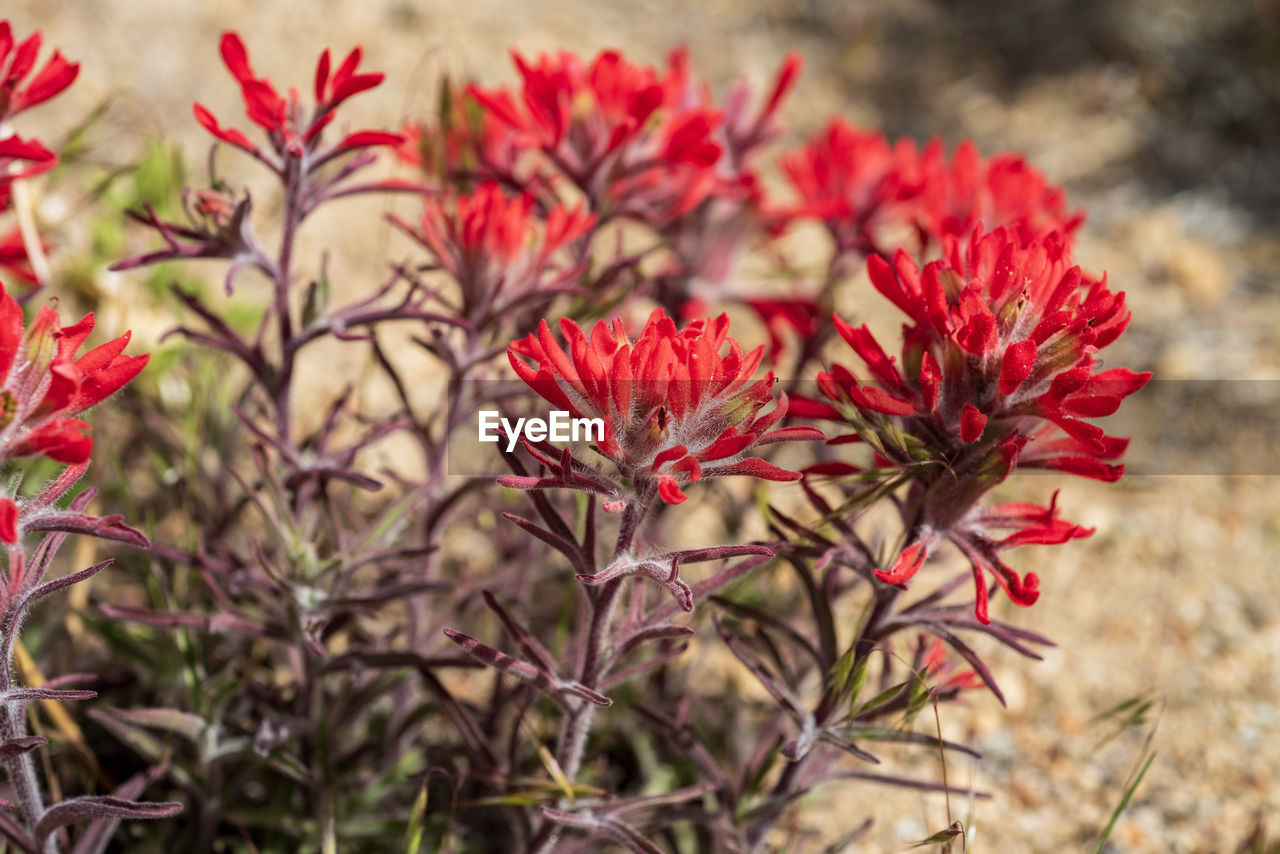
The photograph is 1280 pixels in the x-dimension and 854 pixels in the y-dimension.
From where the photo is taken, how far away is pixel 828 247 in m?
4.11

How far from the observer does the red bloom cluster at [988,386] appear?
116 cm

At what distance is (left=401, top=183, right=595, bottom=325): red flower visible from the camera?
159cm

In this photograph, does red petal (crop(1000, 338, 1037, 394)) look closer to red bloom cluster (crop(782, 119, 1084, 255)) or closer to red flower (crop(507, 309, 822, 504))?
red flower (crop(507, 309, 822, 504))

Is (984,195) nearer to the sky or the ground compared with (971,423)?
nearer to the sky

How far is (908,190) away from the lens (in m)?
2.00

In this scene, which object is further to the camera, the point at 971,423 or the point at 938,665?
the point at 938,665

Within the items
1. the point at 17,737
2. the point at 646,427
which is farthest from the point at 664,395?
the point at 17,737

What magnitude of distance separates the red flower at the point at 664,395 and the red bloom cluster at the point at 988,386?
0.16 m

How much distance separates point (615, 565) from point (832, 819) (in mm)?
1246

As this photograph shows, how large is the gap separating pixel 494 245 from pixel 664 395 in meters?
0.62

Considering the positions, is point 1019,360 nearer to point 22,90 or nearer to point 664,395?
A: point 664,395

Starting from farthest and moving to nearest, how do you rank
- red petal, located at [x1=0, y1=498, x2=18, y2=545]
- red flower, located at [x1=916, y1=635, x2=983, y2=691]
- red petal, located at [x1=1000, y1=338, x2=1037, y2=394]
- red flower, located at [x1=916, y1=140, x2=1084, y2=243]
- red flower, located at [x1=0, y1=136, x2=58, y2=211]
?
red flower, located at [x1=916, y1=140, x2=1084, y2=243], red flower, located at [x1=916, y1=635, x2=983, y2=691], red flower, located at [x1=0, y1=136, x2=58, y2=211], red petal, located at [x1=1000, y1=338, x2=1037, y2=394], red petal, located at [x1=0, y1=498, x2=18, y2=545]

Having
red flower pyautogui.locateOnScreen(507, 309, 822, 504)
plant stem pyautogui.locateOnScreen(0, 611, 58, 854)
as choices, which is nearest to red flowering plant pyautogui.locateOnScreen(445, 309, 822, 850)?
red flower pyautogui.locateOnScreen(507, 309, 822, 504)

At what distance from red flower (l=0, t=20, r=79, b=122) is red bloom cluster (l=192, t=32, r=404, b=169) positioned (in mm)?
251
